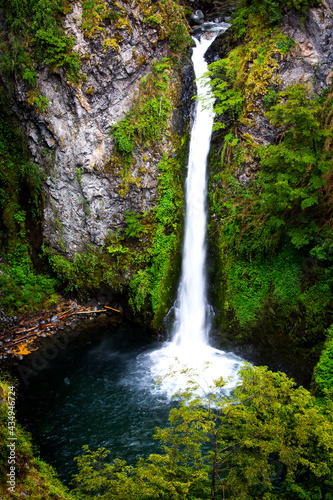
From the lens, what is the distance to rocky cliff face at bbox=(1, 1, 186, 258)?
9.99 m

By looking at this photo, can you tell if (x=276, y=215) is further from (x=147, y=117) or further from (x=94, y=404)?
(x=94, y=404)

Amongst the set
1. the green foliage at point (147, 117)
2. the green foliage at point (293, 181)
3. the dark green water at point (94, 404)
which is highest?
the green foliage at point (147, 117)

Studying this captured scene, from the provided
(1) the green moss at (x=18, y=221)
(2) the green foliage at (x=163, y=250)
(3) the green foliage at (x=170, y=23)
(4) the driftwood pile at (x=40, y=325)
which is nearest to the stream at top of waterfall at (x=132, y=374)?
(2) the green foliage at (x=163, y=250)

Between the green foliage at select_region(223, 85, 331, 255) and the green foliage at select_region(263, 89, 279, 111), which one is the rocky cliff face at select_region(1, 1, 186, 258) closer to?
the green foliage at select_region(263, 89, 279, 111)

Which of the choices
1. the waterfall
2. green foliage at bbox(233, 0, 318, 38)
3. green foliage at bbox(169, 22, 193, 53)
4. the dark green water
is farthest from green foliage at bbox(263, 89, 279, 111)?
the dark green water

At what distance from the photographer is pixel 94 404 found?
299 inches

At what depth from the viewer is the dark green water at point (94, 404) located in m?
6.45

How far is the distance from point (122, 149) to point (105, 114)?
4.18ft

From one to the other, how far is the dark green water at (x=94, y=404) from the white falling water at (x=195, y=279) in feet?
2.93

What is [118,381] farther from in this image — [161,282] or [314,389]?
[314,389]

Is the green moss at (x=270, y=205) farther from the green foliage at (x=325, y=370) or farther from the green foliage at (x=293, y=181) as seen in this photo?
the green foliage at (x=325, y=370)

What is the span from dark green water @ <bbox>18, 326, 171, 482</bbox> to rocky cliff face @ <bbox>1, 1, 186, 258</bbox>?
3.95 meters

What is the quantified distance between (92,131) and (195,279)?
6092mm

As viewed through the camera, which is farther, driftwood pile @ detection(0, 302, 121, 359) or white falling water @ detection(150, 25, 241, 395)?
driftwood pile @ detection(0, 302, 121, 359)
